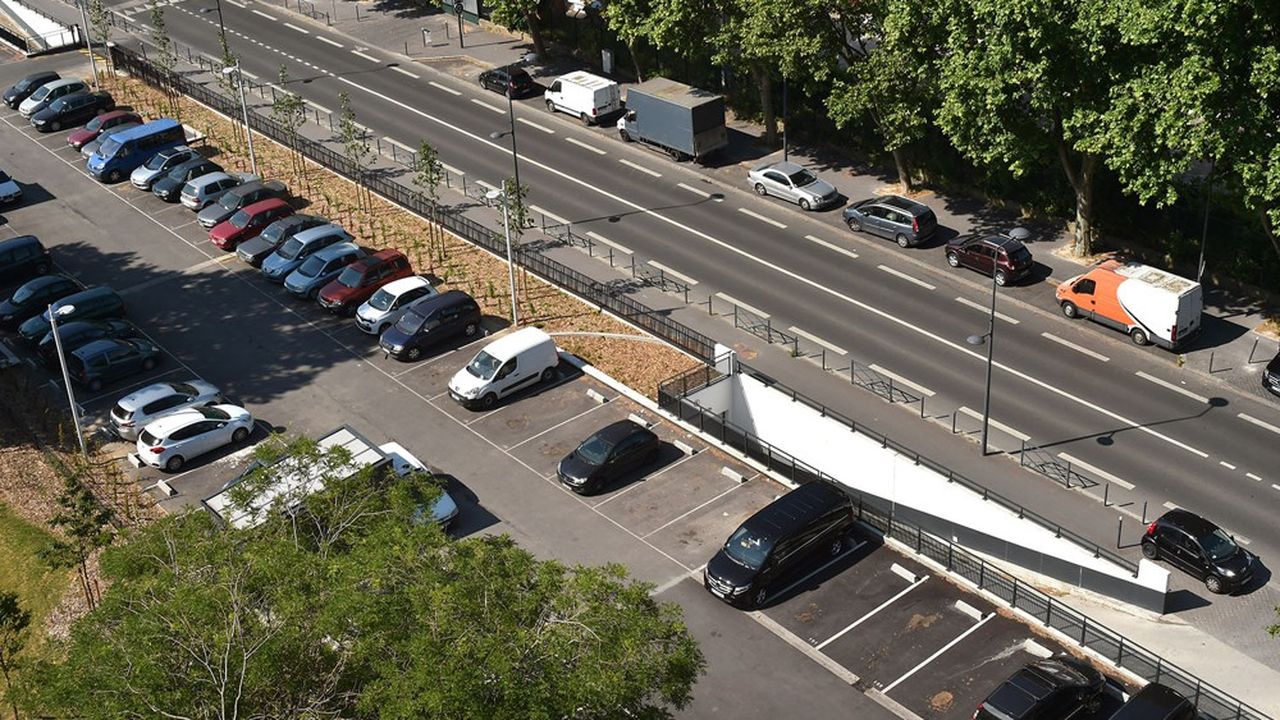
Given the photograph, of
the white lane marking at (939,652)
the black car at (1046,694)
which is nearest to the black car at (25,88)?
the white lane marking at (939,652)

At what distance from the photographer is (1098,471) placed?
1788 inches

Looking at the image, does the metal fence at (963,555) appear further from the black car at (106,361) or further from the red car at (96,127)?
the red car at (96,127)

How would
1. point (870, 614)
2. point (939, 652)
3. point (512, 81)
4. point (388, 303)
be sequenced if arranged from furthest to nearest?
point (512, 81) < point (388, 303) < point (870, 614) < point (939, 652)

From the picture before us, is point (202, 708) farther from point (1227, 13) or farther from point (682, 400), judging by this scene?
point (1227, 13)

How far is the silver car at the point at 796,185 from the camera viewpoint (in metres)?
62.4

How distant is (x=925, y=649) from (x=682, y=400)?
44.2 feet

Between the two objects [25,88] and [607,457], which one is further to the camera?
[25,88]

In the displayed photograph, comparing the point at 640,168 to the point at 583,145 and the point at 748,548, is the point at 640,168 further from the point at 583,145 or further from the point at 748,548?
the point at 748,548

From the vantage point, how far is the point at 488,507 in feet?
143

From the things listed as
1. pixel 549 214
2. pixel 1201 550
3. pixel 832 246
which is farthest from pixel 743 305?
pixel 1201 550

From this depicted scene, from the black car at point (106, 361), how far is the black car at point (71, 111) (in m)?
27.7

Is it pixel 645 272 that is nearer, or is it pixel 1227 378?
pixel 1227 378

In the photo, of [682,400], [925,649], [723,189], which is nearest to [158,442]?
[682,400]

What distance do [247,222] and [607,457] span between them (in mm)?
25444
